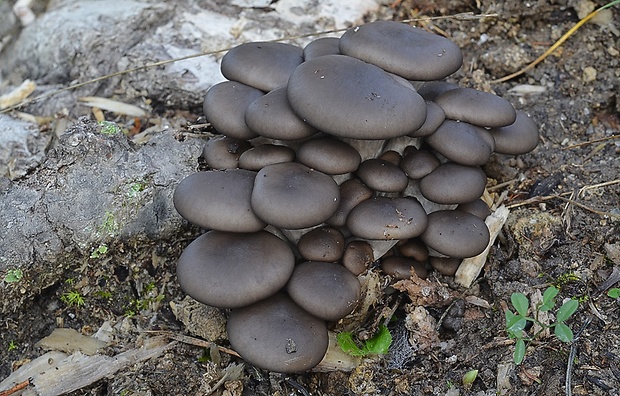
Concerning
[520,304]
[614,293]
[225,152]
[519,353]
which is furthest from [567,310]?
[225,152]

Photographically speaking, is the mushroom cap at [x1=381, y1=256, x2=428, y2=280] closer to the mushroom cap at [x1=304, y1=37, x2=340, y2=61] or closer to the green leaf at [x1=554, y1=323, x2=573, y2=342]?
the green leaf at [x1=554, y1=323, x2=573, y2=342]

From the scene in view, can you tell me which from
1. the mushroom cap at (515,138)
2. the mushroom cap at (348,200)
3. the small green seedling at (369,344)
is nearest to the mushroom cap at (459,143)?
the mushroom cap at (515,138)

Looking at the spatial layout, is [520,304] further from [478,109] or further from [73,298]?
[73,298]

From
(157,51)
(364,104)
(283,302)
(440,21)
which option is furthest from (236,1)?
(283,302)

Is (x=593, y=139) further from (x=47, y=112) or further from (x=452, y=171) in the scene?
(x=47, y=112)

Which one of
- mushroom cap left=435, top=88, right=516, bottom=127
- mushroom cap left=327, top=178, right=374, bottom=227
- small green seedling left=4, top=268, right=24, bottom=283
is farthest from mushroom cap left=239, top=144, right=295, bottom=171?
small green seedling left=4, top=268, right=24, bottom=283

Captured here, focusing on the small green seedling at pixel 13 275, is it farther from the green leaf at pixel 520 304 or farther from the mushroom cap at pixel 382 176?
the green leaf at pixel 520 304
